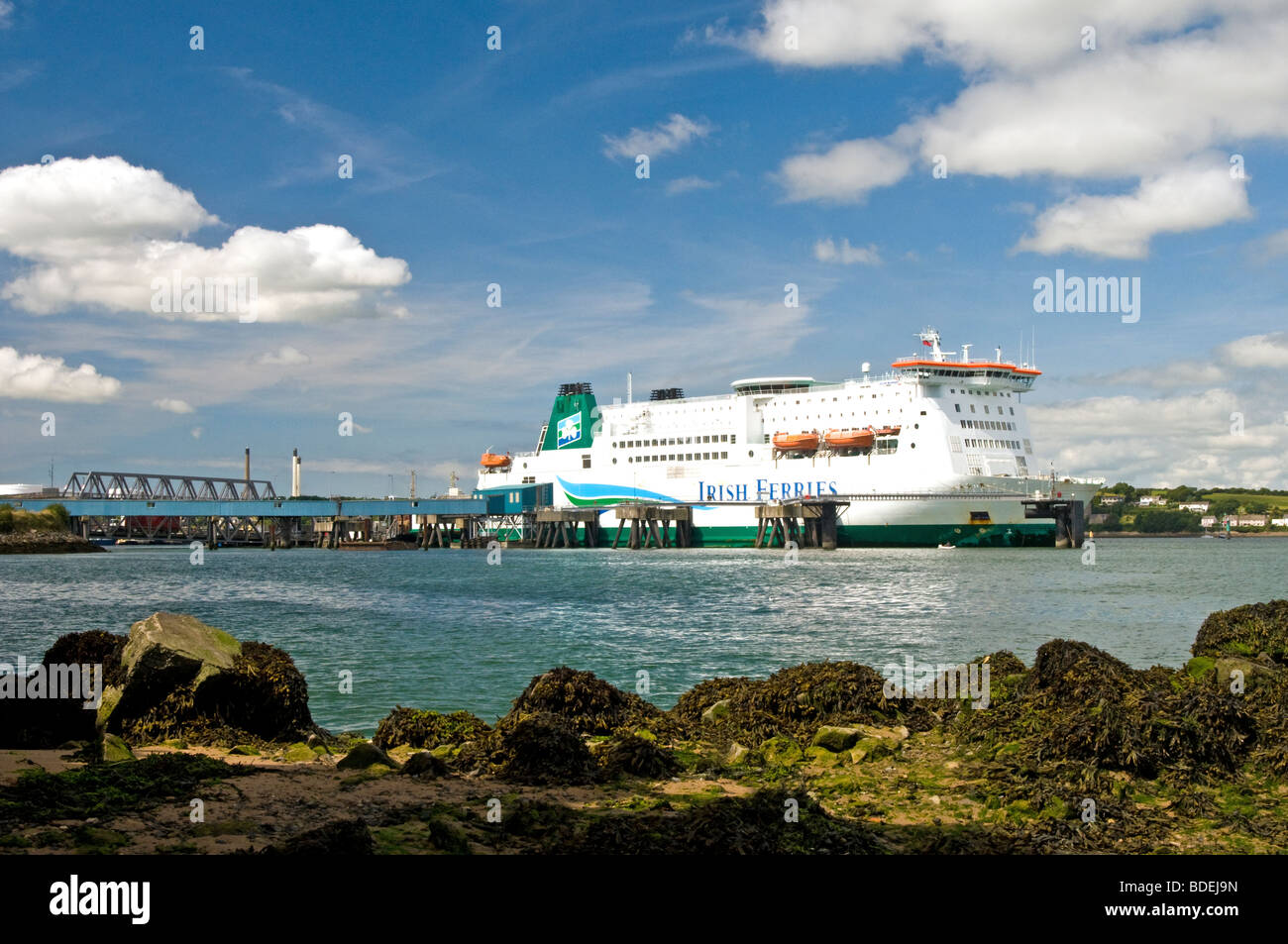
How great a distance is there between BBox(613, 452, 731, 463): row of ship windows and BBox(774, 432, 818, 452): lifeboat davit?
2.67m

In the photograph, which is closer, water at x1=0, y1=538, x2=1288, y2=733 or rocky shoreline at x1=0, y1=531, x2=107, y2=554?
water at x1=0, y1=538, x2=1288, y2=733

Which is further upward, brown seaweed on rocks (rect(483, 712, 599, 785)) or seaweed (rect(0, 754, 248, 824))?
seaweed (rect(0, 754, 248, 824))

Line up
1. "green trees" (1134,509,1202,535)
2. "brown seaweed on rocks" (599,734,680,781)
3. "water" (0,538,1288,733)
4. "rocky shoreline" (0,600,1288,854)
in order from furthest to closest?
"green trees" (1134,509,1202,535) → "water" (0,538,1288,733) → "brown seaweed on rocks" (599,734,680,781) → "rocky shoreline" (0,600,1288,854)

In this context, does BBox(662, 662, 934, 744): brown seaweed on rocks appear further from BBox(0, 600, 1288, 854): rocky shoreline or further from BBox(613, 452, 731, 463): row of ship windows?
BBox(613, 452, 731, 463): row of ship windows

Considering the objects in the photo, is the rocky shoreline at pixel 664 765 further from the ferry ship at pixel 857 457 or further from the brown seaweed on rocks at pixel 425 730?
the ferry ship at pixel 857 457

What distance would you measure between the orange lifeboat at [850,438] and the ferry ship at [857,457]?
0.08m

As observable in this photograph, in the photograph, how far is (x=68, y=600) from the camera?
96.7ft

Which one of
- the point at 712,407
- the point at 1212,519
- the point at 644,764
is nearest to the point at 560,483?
the point at 712,407

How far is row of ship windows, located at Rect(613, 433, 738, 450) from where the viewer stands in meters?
61.3

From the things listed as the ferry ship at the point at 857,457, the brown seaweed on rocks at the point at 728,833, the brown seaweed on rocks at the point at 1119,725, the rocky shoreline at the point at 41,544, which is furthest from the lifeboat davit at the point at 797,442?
the rocky shoreline at the point at 41,544

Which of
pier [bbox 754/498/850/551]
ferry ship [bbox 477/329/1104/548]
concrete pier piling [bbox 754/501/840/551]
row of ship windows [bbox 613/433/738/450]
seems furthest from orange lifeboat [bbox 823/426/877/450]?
row of ship windows [bbox 613/433/738/450]

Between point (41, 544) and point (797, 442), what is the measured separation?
188 feet
